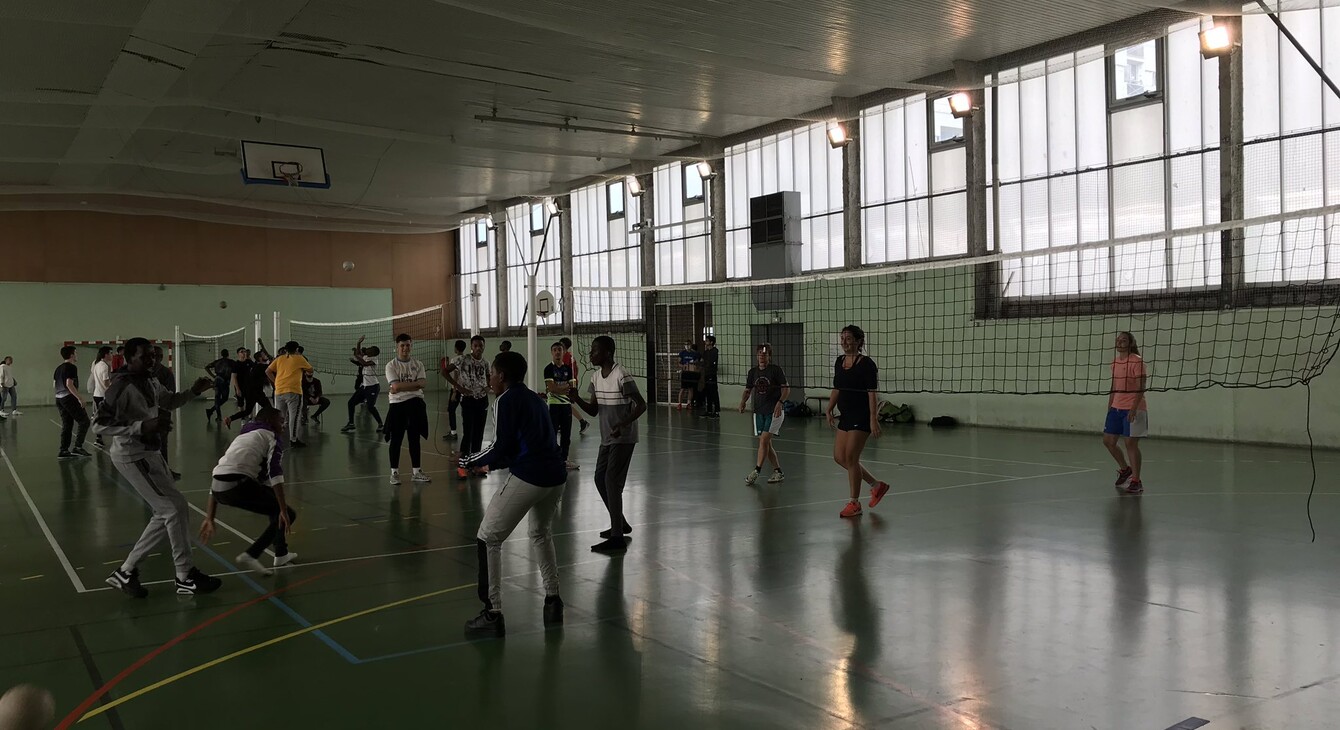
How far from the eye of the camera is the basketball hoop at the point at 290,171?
1872 centimetres

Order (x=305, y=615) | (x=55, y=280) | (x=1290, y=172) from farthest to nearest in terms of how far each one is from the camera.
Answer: (x=55, y=280) → (x=1290, y=172) → (x=305, y=615)

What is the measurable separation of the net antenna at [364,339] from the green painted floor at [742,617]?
23.4 meters

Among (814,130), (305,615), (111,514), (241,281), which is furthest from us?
(241,281)

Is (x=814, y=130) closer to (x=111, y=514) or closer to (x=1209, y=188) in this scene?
(x=1209, y=188)

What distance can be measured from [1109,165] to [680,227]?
12.2 m

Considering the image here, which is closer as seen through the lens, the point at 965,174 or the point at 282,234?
the point at 965,174

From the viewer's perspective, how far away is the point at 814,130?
2227cm

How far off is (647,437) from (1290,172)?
34.3ft

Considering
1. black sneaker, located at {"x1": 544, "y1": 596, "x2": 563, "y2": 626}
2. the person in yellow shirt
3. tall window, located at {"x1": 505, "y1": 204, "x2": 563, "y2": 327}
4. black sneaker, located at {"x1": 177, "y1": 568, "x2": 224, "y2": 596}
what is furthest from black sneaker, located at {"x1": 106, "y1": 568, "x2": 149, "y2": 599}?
tall window, located at {"x1": 505, "y1": 204, "x2": 563, "y2": 327}

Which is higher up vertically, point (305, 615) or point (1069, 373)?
point (1069, 373)

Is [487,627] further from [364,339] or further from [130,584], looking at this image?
[364,339]

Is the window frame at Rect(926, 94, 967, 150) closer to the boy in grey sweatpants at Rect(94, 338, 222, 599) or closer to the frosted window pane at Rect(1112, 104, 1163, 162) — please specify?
the frosted window pane at Rect(1112, 104, 1163, 162)

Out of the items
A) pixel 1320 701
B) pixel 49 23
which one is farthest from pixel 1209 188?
pixel 49 23

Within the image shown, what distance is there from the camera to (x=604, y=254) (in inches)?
1174
